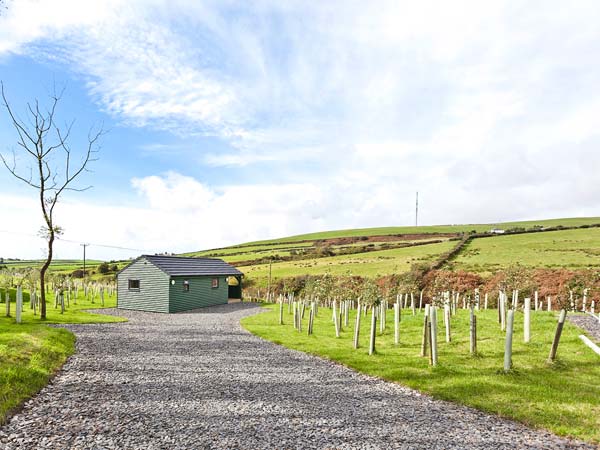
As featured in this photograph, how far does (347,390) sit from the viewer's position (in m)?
9.93

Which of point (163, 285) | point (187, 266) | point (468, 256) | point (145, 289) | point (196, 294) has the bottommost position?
point (196, 294)

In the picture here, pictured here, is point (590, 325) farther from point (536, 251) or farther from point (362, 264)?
point (536, 251)

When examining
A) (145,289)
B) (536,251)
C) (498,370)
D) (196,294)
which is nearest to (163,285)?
(145,289)

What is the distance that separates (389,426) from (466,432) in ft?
4.82

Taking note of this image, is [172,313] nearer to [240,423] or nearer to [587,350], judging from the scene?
[240,423]

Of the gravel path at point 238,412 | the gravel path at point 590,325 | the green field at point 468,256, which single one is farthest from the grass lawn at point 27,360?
the green field at point 468,256

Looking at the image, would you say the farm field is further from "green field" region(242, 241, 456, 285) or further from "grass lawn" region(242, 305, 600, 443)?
"grass lawn" region(242, 305, 600, 443)

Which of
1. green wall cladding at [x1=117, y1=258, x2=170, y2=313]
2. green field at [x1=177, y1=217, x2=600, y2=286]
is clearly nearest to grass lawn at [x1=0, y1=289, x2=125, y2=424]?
green wall cladding at [x1=117, y1=258, x2=170, y2=313]

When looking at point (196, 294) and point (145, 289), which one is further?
point (196, 294)

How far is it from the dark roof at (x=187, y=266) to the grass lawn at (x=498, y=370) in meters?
17.5

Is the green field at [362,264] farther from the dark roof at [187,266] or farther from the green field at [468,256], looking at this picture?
the dark roof at [187,266]

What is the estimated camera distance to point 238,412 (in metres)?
8.06

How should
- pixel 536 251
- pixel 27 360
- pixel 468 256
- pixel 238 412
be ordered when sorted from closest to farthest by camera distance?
pixel 238 412 → pixel 27 360 → pixel 536 251 → pixel 468 256

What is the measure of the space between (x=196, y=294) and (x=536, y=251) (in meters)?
44.9
